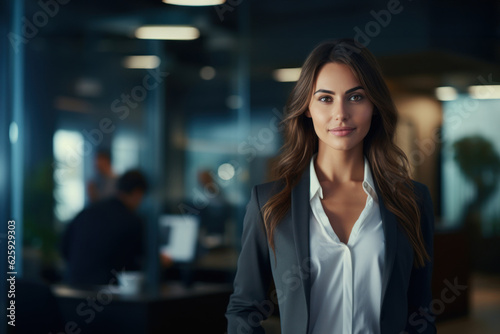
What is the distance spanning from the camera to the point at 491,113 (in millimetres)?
4441

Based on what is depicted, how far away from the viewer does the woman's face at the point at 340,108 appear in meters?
1.46

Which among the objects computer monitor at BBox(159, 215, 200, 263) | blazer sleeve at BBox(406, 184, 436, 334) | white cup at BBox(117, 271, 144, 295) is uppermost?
blazer sleeve at BBox(406, 184, 436, 334)

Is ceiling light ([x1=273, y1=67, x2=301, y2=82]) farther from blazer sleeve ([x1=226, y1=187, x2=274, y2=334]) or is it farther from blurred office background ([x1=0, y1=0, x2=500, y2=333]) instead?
blazer sleeve ([x1=226, y1=187, x2=274, y2=334])

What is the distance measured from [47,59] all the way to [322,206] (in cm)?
348

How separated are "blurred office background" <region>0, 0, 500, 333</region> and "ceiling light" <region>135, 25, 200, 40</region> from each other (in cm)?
2

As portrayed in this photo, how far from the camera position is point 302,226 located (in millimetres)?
1444

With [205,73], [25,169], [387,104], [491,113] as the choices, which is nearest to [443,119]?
[491,113]

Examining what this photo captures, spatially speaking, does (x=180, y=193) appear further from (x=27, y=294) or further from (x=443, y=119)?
(x=443, y=119)

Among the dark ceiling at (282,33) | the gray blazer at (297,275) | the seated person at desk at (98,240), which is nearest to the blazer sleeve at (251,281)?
the gray blazer at (297,275)

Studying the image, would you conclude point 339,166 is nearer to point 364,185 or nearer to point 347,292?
point 364,185

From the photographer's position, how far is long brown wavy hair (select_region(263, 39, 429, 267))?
147cm

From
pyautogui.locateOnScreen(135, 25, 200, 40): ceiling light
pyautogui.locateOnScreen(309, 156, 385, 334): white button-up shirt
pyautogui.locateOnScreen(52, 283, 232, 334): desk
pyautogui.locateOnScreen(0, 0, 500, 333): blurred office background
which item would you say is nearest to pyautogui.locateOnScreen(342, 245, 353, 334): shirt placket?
pyautogui.locateOnScreen(309, 156, 385, 334): white button-up shirt

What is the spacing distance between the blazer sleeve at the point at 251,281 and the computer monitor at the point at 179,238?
111 inches

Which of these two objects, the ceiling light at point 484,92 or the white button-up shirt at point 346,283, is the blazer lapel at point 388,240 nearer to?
the white button-up shirt at point 346,283
